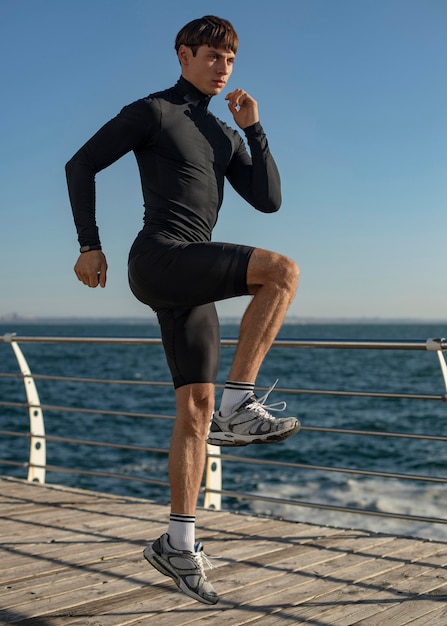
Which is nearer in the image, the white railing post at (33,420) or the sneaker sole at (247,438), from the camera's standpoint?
the sneaker sole at (247,438)

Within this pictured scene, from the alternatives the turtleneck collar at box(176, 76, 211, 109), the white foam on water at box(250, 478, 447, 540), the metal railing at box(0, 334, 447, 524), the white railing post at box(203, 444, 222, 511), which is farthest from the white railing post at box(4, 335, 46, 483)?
the white foam on water at box(250, 478, 447, 540)

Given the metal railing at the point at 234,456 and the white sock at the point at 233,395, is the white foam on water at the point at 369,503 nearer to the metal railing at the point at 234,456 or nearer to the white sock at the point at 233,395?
the metal railing at the point at 234,456

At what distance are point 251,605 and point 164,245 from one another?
4.15 feet

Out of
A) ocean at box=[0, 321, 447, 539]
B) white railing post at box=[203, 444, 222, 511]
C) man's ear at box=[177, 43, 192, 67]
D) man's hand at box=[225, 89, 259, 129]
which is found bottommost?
ocean at box=[0, 321, 447, 539]

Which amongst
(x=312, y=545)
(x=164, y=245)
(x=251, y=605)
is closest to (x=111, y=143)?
(x=164, y=245)

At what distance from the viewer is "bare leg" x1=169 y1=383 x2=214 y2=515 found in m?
2.53

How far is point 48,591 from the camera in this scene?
9.71ft

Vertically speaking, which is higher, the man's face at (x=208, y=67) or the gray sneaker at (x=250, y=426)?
the man's face at (x=208, y=67)

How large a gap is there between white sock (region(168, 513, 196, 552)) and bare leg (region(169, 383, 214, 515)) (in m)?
0.02

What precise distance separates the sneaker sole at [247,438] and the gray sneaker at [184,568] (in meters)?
0.39

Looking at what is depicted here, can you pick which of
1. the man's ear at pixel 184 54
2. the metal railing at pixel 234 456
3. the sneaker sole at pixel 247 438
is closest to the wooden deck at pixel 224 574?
the metal railing at pixel 234 456

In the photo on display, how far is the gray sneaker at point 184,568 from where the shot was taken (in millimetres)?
2471

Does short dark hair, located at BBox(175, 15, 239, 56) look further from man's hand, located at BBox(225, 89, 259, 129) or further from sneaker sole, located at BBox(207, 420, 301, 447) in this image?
sneaker sole, located at BBox(207, 420, 301, 447)

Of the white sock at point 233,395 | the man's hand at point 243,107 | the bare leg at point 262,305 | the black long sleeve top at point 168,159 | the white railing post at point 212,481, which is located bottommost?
the white railing post at point 212,481
